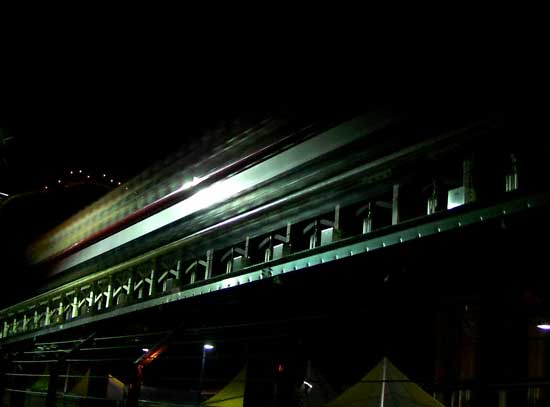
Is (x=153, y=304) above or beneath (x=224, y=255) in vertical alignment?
beneath

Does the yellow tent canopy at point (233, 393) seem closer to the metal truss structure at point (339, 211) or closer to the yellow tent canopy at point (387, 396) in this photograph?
the metal truss structure at point (339, 211)

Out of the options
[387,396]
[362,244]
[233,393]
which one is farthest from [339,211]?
[233,393]

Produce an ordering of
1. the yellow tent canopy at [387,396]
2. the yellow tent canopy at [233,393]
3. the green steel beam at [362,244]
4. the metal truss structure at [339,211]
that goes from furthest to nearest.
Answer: the yellow tent canopy at [233,393] < the yellow tent canopy at [387,396] < the metal truss structure at [339,211] < the green steel beam at [362,244]

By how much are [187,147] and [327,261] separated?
122 inches

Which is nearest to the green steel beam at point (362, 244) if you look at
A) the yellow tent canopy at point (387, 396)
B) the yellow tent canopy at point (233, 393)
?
the yellow tent canopy at point (387, 396)

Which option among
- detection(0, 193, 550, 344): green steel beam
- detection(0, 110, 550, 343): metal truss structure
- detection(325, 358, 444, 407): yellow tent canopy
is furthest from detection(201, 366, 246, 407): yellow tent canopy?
detection(325, 358, 444, 407): yellow tent canopy

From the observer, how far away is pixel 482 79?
3578 millimetres

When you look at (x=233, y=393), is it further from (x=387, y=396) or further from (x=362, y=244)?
(x=362, y=244)

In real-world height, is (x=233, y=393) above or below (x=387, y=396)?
below

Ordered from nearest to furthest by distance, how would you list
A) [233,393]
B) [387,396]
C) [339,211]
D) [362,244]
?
[362,244] < [339,211] < [387,396] < [233,393]

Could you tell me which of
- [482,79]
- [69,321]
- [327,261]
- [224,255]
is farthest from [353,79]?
[69,321]

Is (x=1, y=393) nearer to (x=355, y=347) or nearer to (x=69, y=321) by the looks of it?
(x=69, y=321)

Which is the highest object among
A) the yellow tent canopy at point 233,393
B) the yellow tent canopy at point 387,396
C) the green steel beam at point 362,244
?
the green steel beam at point 362,244

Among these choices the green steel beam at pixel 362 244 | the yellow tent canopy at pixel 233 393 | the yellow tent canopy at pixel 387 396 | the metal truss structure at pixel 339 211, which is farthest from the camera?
the yellow tent canopy at pixel 233 393
